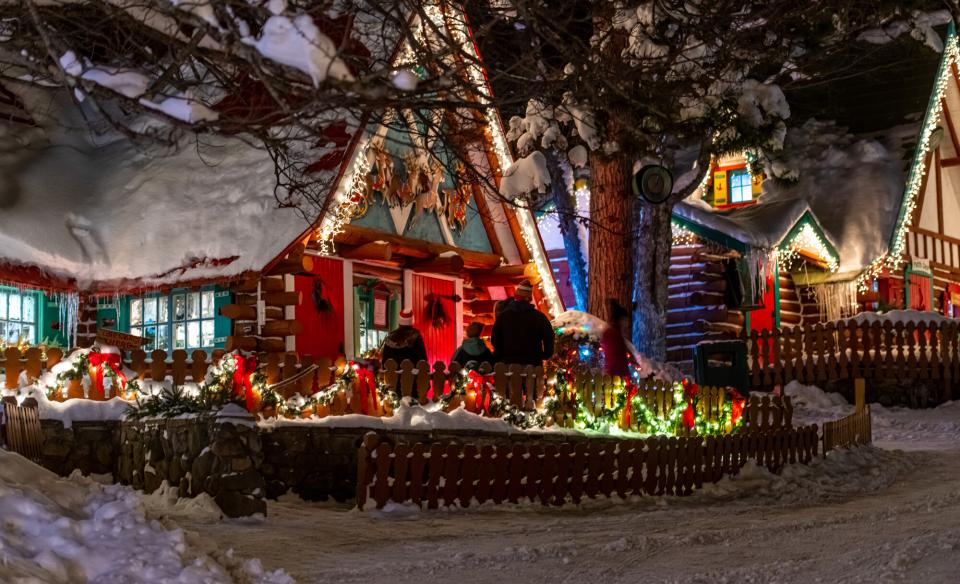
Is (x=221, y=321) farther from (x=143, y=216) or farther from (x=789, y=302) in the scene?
(x=789, y=302)

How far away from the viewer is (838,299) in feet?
102

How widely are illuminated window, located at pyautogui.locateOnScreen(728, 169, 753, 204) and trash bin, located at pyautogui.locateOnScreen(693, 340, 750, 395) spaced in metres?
13.9

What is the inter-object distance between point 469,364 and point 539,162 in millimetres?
4227

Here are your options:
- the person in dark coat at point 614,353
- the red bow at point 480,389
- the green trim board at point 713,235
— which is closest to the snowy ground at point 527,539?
the red bow at point 480,389

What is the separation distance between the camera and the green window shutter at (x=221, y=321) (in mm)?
16703

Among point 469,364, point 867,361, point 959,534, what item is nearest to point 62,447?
point 469,364

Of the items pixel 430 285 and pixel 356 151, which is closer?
pixel 356 151

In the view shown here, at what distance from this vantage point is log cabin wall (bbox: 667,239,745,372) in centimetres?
2912

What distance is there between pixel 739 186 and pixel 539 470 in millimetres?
22019

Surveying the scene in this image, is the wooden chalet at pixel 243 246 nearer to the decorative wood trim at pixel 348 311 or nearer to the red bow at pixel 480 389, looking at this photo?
the decorative wood trim at pixel 348 311

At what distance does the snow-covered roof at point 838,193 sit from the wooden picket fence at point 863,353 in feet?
11.7

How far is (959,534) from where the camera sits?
9164 mm

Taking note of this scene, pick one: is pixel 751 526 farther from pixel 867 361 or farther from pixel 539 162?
pixel 867 361

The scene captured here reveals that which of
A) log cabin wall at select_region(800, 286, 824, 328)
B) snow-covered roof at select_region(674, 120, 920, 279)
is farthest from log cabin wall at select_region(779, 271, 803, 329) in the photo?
snow-covered roof at select_region(674, 120, 920, 279)
